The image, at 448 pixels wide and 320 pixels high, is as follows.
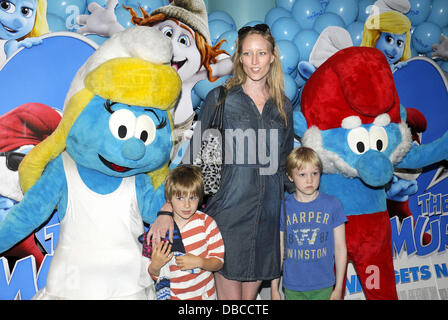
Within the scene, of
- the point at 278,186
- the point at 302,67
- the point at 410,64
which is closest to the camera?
the point at 278,186

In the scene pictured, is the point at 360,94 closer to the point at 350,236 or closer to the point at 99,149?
the point at 350,236

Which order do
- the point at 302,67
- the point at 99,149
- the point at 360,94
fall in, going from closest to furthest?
1. the point at 99,149
2. the point at 360,94
3. the point at 302,67

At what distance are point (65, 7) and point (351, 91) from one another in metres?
1.74

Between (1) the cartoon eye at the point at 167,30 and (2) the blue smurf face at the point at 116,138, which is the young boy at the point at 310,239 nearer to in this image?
(2) the blue smurf face at the point at 116,138

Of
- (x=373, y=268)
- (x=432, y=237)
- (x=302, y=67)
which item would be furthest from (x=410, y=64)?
(x=373, y=268)

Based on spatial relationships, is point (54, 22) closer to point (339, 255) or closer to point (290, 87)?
point (290, 87)

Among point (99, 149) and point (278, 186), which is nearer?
point (99, 149)

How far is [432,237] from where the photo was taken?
10.9ft

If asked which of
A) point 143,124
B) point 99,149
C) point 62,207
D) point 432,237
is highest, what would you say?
point 143,124

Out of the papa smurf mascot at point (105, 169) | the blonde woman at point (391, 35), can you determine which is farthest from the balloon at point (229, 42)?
the blonde woman at point (391, 35)

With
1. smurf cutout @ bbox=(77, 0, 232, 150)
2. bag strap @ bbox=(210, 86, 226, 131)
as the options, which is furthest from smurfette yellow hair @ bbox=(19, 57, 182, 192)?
smurf cutout @ bbox=(77, 0, 232, 150)

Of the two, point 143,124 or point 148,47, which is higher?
point 148,47

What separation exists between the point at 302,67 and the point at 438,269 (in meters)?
1.97

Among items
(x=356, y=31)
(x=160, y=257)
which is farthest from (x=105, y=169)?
(x=356, y=31)
